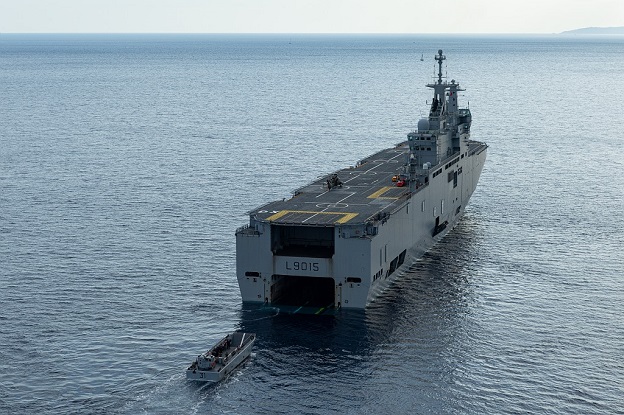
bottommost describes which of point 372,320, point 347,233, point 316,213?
point 372,320

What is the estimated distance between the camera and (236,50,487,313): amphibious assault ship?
2456 inches

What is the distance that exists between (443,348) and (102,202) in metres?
46.9

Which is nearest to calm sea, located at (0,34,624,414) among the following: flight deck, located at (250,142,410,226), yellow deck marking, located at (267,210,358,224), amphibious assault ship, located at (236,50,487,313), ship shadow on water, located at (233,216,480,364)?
ship shadow on water, located at (233,216,480,364)

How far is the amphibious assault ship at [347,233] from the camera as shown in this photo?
62375mm

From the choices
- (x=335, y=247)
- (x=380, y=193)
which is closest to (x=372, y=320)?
(x=335, y=247)

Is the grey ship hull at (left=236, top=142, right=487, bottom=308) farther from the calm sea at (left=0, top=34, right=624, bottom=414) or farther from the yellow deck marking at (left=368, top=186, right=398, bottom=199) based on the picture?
the calm sea at (left=0, top=34, right=624, bottom=414)

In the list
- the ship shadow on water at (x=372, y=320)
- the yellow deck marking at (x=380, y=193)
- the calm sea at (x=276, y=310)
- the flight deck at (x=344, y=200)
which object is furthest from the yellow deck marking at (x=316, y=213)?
the yellow deck marking at (x=380, y=193)

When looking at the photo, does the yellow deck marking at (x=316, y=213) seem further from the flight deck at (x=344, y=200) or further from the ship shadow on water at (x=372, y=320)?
the ship shadow on water at (x=372, y=320)

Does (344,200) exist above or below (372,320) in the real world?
above

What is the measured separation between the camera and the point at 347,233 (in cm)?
6244

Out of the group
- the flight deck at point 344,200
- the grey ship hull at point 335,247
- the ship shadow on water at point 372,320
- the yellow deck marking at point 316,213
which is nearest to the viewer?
the ship shadow on water at point 372,320

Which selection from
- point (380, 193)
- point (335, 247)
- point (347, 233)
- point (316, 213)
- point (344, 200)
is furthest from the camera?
point (380, 193)

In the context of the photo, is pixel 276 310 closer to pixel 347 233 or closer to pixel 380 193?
pixel 347 233

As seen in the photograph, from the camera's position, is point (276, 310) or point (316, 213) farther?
point (316, 213)
